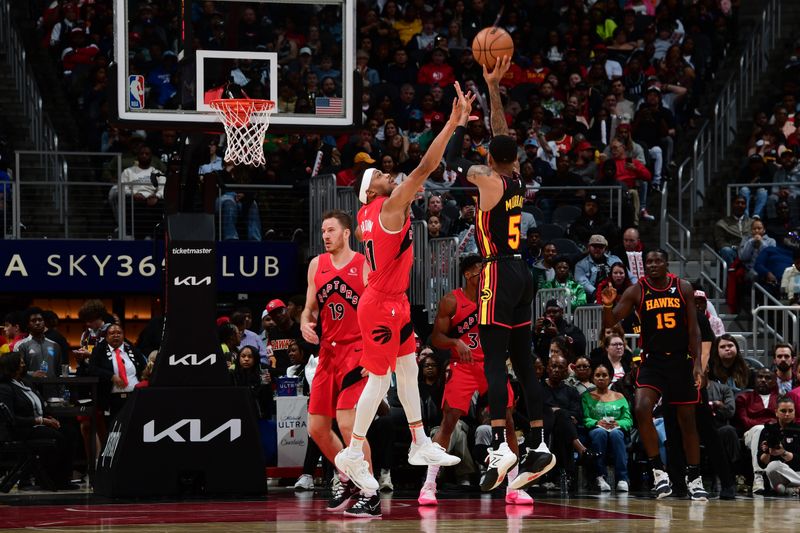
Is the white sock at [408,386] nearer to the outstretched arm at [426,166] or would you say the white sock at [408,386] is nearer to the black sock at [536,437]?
the black sock at [536,437]

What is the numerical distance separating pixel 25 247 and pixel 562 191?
756 cm

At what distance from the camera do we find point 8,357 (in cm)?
1448

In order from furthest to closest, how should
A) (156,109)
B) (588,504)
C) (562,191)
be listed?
(562,191)
(156,109)
(588,504)

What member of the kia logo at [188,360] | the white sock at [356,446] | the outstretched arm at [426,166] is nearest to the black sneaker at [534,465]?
the white sock at [356,446]

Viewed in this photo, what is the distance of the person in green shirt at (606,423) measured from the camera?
14508 mm

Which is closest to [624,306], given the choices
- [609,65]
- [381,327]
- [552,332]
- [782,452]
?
[782,452]

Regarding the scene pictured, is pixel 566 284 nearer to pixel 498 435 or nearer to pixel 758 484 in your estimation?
pixel 758 484

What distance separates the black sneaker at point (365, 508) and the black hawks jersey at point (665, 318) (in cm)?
367

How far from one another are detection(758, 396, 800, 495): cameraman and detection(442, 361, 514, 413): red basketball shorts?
11.2ft

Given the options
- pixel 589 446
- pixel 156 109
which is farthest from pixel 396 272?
pixel 589 446

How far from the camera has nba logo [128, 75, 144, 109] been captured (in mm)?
12598

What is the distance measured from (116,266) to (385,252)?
995cm

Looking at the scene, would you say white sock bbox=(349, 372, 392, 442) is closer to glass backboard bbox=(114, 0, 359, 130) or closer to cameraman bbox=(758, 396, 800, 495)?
glass backboard bbox=(114, 0, 359, 130)

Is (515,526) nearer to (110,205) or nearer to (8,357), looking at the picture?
(8,357)
